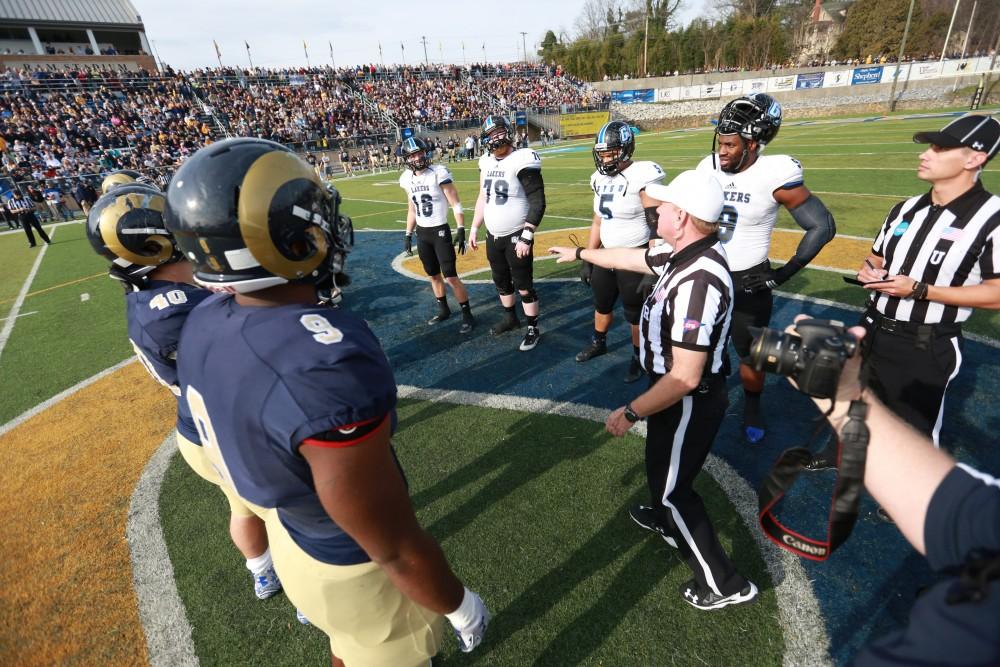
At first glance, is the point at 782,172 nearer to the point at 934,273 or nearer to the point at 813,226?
the point at 813,226

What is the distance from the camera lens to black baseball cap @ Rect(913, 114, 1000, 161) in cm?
285

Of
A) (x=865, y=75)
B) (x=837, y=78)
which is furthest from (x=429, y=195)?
(x=865, y=75)

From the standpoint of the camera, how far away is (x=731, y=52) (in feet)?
216

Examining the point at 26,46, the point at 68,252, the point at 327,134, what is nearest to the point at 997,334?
the point at 68,252

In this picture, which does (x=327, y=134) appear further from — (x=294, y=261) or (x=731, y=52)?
(x=731, y=52)

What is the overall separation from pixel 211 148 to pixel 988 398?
20.8 feet

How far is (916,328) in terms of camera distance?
10.4ft

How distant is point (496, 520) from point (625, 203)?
3.49 metres

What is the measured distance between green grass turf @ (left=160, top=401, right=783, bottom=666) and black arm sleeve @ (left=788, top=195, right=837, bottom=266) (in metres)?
2.07

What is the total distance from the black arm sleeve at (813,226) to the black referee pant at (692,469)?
6.14 feet

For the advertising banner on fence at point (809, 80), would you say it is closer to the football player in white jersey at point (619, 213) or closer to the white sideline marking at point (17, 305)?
the football player in white jersey at point (619, 213)

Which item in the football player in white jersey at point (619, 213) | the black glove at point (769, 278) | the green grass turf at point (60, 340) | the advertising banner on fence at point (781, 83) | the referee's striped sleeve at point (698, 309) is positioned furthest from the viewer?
the advertising banner on fence at point (781, 83)

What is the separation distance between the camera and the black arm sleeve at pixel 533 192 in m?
6.09

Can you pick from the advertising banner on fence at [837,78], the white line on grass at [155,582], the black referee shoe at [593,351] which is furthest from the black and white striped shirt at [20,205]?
the advertising banner on fence at [837,78]
